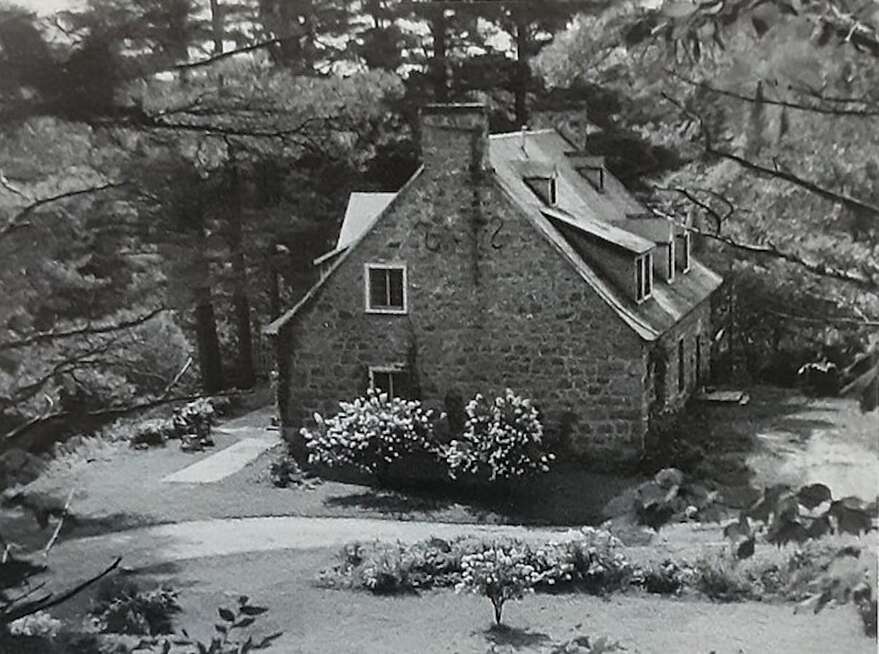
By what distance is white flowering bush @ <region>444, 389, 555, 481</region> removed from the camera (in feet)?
7.80

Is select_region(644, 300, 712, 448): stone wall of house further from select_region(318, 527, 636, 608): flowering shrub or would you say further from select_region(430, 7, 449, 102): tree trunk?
select_region(430, 7, 449, 102): tree trunk

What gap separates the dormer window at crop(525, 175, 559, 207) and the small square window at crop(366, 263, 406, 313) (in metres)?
0.31

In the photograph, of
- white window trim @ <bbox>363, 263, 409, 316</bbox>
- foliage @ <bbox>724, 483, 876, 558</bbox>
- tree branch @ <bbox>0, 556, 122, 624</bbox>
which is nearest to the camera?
foliage @ <bbox>724, 483, 876, 558</bbox>

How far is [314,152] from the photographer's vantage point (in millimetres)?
2430

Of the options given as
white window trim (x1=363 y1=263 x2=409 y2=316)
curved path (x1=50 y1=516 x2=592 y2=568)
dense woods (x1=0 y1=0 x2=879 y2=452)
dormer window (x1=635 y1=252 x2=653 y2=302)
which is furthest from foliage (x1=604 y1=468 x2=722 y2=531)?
white window trim (x1=363 y1=263 x2=409 y2=316)

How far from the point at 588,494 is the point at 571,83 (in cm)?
84

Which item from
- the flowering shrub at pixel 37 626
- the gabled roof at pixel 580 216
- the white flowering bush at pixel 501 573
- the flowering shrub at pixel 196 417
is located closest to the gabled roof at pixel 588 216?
the gabled roof at pixel 580 216

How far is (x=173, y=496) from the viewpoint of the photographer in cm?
247

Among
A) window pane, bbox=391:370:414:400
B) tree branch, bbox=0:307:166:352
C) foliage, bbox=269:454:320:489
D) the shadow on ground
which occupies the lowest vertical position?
the shadow on ground

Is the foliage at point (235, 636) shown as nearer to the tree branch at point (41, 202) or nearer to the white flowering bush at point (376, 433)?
the white flowering bush at point (376, 433)

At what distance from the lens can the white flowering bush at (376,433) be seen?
2414 millimetres

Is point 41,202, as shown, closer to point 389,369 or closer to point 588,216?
point 389,369

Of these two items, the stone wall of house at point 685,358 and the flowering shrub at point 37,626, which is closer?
the stone wall of house at point 685,358

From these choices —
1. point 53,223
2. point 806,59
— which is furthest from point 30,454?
point 806,59
